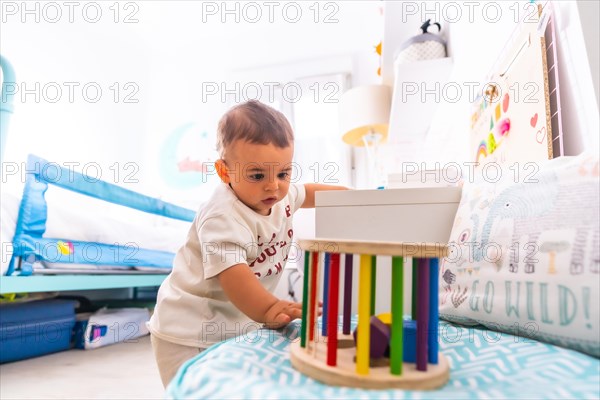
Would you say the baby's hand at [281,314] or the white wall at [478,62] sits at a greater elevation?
the white wall at [478,62]

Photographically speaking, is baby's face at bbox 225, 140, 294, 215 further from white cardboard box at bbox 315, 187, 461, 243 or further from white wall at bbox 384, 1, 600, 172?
white wall at bbox 384, 1, 600, 172

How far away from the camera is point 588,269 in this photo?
459 mm

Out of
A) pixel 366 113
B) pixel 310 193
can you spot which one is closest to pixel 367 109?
pixel 366 113

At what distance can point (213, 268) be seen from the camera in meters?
0.68

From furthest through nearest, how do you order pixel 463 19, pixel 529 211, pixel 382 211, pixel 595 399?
pixel 463 19, pixel 382 211, pixel 529 211, pixel 595 399

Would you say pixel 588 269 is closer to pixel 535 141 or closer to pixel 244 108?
pixel 535 141

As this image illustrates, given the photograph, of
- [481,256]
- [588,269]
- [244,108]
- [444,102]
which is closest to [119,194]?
[244,108]

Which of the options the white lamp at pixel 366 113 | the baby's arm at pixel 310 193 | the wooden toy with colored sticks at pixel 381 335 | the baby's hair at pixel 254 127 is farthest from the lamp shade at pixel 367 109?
the wooden toy with colored sticks at pixel 381 335

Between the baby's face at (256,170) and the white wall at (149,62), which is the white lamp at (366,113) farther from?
the baby's face at (256,170)

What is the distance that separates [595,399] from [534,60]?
656mm

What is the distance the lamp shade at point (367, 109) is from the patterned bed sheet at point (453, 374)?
161cm

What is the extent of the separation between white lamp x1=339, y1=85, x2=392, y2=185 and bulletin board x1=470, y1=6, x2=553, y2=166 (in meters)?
0.90

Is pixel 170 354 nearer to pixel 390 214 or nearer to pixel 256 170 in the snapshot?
pixel 256 170

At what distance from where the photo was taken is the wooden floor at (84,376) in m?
1.20
